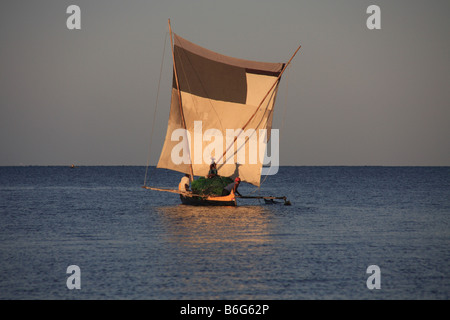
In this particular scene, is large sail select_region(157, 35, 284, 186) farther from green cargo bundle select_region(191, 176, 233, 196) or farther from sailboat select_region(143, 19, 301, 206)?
green cargo bundle select_region(191, 176, 233, 196)

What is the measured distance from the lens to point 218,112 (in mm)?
36219

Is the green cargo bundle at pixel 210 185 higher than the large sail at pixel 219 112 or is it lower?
lower

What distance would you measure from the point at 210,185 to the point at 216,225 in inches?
250

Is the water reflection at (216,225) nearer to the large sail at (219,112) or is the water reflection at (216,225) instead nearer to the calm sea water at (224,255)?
the calm sea water at (224,255)

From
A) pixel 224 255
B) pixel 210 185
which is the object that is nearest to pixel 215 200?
pixel 210 185

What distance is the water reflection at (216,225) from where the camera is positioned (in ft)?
77.5

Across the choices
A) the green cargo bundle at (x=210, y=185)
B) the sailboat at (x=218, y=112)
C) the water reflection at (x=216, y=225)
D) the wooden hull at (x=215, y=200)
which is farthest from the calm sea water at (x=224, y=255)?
the sailboat at (x=218, y=112)

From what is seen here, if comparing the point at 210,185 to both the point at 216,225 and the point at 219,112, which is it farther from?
the point at 216,225

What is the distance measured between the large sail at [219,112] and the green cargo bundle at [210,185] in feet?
4.97
